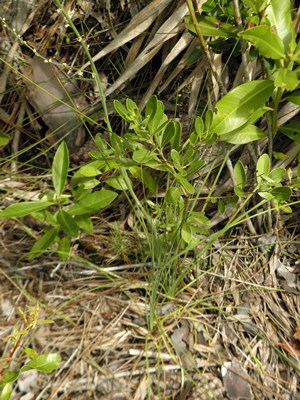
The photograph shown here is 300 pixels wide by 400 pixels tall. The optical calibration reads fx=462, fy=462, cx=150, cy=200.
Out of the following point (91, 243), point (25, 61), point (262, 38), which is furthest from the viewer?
point (25, 61)

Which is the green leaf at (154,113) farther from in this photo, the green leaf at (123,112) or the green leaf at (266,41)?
the green leaf at (266,41)

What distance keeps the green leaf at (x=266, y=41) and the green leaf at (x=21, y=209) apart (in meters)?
0.62

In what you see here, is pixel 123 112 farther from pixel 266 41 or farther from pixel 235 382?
pixel 235 382

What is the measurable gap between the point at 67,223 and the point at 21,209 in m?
0.12

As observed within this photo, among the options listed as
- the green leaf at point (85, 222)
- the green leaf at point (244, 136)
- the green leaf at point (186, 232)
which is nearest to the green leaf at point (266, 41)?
the green leaf at point (244, 136)

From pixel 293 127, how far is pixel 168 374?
72cm

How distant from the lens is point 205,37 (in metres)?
1.25

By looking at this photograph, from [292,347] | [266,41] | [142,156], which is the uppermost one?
[266,41]

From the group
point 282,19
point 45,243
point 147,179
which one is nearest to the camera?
point 282,19

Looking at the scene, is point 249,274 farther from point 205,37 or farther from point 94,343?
point 205,37

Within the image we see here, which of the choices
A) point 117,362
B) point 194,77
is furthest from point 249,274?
point 194,77

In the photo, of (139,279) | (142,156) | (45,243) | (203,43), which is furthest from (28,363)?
(203,43)

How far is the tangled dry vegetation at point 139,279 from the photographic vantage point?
3.86 ft

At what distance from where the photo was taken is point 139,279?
133 centimetres
